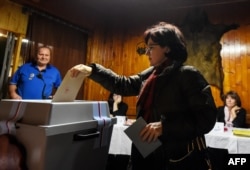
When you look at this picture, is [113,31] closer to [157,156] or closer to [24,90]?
[24,90]

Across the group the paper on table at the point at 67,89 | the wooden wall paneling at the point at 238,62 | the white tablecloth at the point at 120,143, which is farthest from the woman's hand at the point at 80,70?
the wooden wall paneling at the point at 238,62

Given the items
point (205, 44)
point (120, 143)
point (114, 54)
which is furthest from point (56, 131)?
point (114, 54)

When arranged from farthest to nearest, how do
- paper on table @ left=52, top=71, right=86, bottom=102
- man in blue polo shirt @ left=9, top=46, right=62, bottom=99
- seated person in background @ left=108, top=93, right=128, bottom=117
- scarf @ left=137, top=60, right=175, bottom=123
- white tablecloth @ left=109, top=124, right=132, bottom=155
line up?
seated person in background @ left=108, top=93, right=128, bottom=117 < man in blue polo shirt @ left=9, top=46, right=62, bottom=99 < white tablecloth @ left=109, top=124, right=132, bottom=155 < scarf @ left=137, top=60, right=175, bottom=123 < paper on table @ left=52, top=71, right=86, bottom=102

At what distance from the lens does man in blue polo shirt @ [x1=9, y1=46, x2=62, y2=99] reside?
104 inches

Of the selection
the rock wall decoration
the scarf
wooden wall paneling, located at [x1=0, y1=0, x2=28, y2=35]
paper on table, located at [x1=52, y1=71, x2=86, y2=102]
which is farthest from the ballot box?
the rock wall decoration

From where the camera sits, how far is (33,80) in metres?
2.67

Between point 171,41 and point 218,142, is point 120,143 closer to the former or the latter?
point 218,142

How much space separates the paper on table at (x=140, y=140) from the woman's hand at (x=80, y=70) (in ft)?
0.94

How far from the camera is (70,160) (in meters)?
0.75

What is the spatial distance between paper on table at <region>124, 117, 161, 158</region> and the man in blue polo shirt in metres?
2.10

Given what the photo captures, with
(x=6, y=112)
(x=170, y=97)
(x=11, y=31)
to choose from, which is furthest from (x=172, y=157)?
(x=11, y=31)

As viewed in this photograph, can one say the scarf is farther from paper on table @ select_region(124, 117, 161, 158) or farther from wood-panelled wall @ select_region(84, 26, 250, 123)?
wood-panelled wall @ select_region(84, 26, 250, 123)

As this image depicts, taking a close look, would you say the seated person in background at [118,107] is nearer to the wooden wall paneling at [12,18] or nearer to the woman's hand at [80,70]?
the wooden wall paneling at [12,18]

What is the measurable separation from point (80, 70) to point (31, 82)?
203cm
